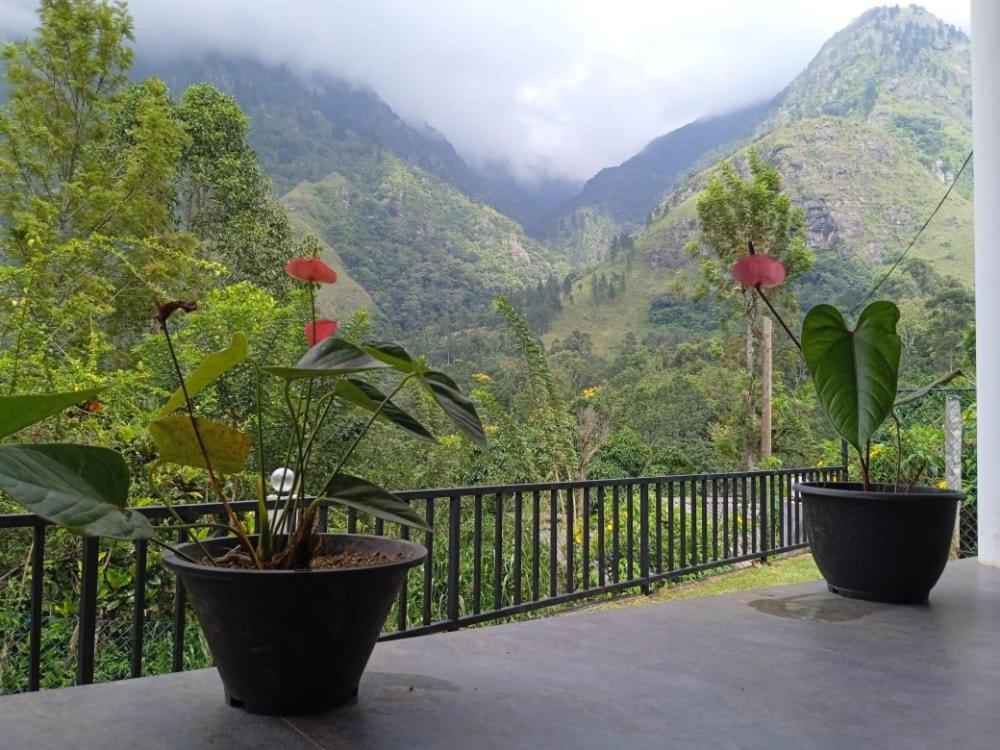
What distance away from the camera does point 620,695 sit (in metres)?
1.40

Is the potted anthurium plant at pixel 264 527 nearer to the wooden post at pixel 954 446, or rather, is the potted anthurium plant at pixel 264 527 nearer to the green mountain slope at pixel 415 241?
the wooden post at pixel 954 446

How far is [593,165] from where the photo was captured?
5225cm

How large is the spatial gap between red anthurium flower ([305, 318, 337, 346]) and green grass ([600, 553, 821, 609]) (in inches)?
134

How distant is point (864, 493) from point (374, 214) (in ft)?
88.6

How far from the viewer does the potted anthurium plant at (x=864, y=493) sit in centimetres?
189

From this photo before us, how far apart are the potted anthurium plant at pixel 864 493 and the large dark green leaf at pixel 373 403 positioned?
97 cm

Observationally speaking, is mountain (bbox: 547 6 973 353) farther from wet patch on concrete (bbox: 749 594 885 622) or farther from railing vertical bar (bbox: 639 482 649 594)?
wet patch on concrete (bbox: 749 594 885 622)

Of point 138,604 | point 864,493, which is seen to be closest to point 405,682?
point 138,604

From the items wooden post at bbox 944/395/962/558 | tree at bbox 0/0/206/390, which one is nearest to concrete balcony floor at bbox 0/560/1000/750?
wooden post at bbox 944/395/962/558

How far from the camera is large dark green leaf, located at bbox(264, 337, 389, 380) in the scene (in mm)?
1034

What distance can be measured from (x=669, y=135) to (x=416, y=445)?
4973 centimetres

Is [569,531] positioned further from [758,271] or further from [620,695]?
[620,695]

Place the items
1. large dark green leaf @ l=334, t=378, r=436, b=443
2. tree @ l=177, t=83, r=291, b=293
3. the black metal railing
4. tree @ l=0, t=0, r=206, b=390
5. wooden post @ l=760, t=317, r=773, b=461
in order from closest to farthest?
large dark green leaf @ l=334, t=378, r=436, b=443, the black metal railing, tree @ l=0, t=0, r=206, b=390, wooden post @ l=760, t=317, r=773, b=461, tree @ l=177, t=83, r=291, b=293

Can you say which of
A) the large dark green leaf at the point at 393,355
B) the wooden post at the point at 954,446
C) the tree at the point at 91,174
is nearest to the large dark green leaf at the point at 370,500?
the large dark green leaf at the point at 393,355
